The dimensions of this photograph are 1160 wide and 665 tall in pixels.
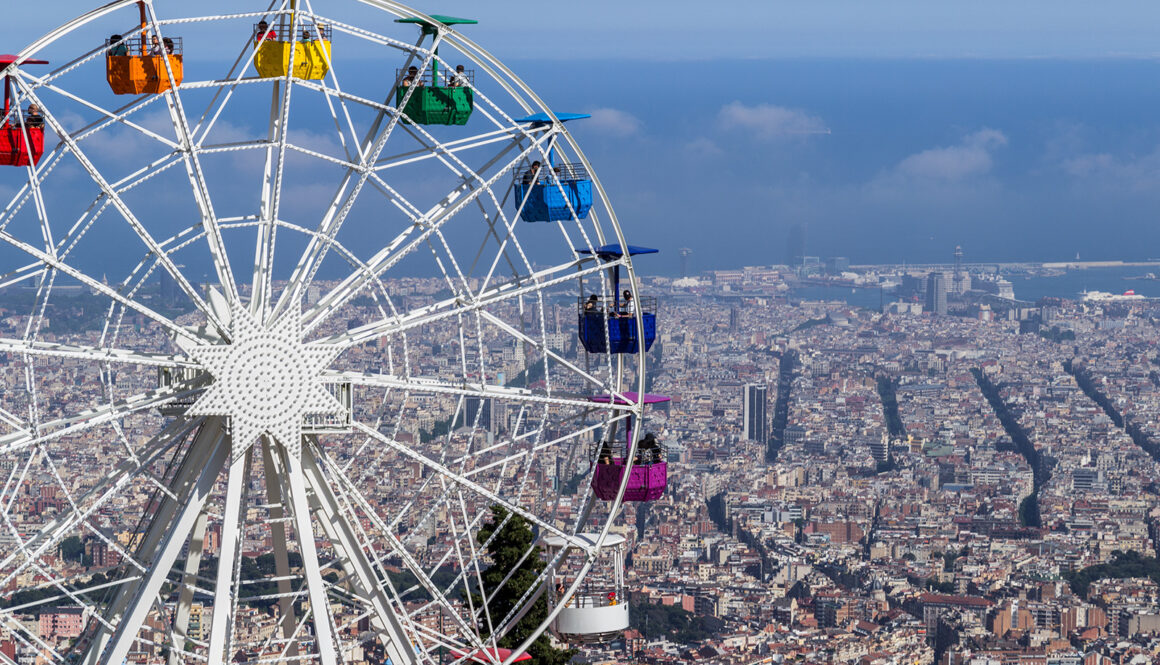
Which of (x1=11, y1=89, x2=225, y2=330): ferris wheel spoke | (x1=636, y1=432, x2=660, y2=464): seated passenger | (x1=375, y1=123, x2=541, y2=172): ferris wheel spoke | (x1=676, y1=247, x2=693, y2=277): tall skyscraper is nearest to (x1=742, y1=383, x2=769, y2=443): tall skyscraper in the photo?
(x1=676, y1=247, x2=693, y2=277): tall skyscraper

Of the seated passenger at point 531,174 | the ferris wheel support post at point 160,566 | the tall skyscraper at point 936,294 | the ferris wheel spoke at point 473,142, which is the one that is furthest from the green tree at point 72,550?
the tall skyscraper at point 936,294

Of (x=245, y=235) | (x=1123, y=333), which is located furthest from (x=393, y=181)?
(x=1123, y=333)

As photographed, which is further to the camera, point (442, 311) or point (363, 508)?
point (442, 311)

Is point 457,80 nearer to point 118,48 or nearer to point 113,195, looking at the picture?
point 118,48

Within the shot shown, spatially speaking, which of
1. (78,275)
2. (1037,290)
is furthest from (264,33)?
(1037,290)

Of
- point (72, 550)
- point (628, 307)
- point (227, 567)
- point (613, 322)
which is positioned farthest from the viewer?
point (72, 550)

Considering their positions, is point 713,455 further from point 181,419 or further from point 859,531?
point 181,419

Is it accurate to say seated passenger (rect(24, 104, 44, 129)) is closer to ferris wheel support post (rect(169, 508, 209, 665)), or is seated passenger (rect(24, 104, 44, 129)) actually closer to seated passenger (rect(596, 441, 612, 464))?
ferris wheel support post (rect(169, 508, 209, 665))
